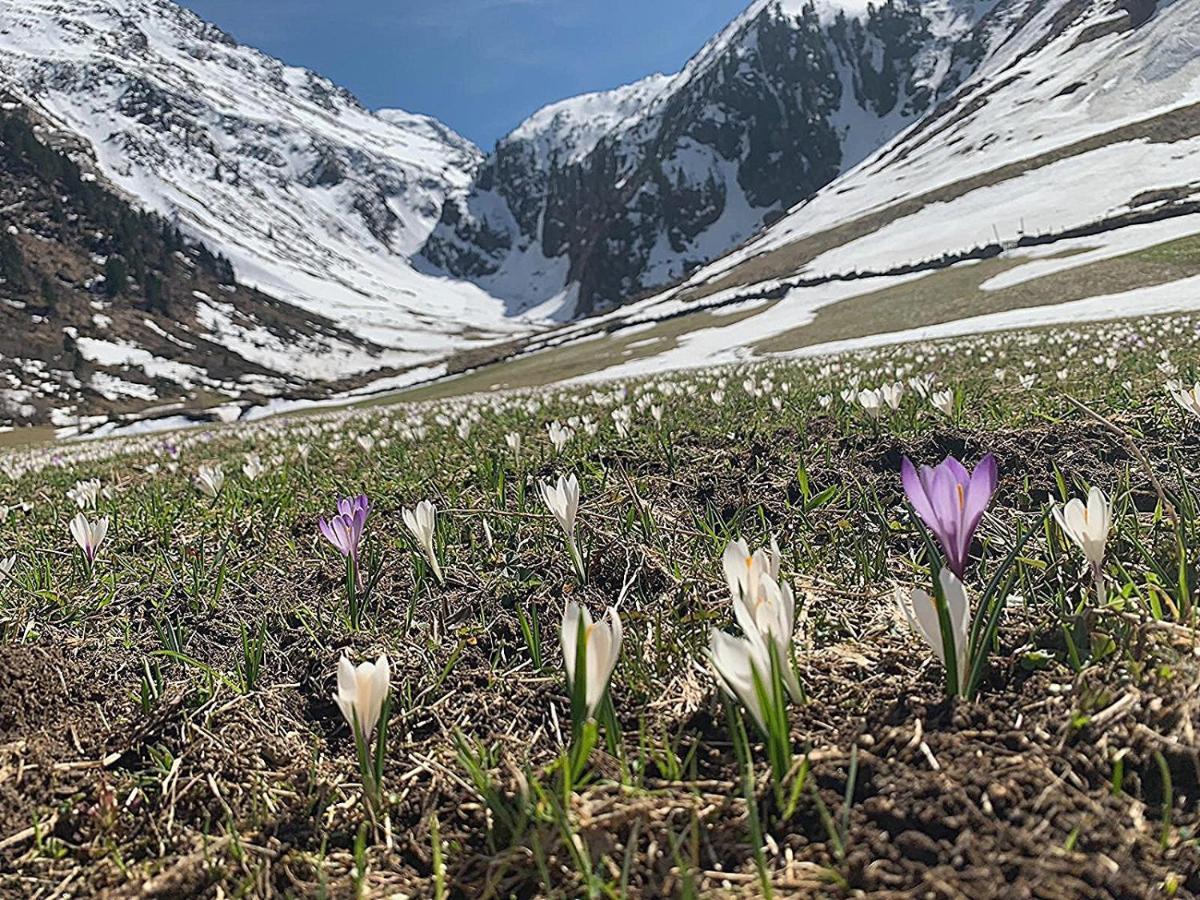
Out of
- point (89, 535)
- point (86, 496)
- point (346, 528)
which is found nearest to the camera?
point (346, 528)

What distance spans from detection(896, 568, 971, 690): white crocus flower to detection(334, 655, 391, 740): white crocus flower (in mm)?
1110

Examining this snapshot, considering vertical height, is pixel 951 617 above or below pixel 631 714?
above

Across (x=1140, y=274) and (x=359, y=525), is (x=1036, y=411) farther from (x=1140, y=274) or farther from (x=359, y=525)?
(x=1140, y=274)

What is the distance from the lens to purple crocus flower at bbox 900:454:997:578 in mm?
1562

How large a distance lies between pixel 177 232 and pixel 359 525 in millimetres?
195933

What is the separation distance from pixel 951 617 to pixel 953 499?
280 millimetres

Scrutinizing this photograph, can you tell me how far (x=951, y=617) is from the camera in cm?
145

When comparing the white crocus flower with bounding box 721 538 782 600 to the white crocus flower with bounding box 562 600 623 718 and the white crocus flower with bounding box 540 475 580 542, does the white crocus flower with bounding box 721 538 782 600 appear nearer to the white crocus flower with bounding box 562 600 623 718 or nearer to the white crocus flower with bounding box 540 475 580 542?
the white crocus flower with bounding box 562 600 623 718

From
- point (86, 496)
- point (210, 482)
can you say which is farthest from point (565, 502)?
point (86, 496)

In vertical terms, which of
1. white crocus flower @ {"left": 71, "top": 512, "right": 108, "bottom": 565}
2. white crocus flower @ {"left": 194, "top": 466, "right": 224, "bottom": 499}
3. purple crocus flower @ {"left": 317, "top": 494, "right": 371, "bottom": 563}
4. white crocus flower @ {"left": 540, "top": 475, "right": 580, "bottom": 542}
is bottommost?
white crocus flower @ {"left": 540, "top": 475, "right": 580, "bottom": 542}

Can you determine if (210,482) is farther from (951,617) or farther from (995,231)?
(995,231)

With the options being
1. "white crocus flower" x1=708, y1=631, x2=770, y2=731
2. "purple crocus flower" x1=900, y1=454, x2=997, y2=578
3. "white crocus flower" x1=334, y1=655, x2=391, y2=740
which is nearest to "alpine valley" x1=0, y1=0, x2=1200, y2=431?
"purple crocus flower" x1=900, y1=454, x2=997, y2=578

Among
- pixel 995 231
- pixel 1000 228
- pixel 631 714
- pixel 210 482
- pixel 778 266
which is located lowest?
pixel 631 714

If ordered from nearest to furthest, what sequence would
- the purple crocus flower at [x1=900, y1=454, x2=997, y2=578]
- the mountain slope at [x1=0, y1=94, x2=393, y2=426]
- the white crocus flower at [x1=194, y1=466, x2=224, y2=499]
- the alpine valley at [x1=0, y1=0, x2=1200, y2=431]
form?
the purple crocus flower at [x1=900, y1=454, x2=997, y2=578]
the white crocus flower at [x1=194, y1=466, x2=224, y2=499]
the alpine valley at [x1=0, y1=0, x2=1200, y2=431]
the mountain slope at [x1=0, y1=94, x2=393, y2=426]
